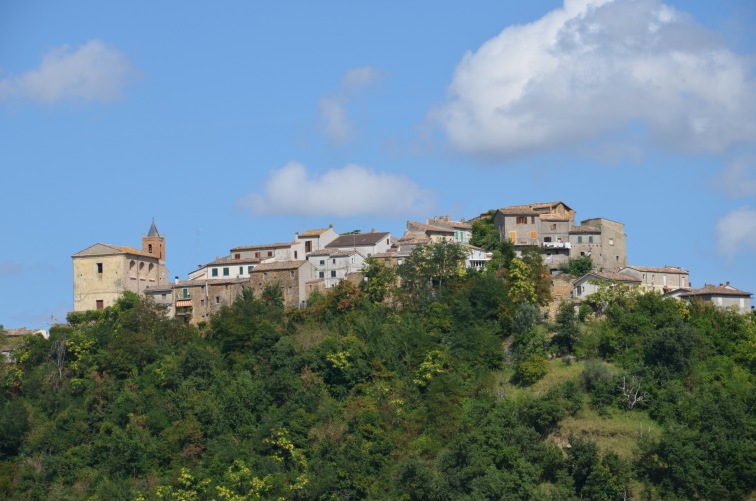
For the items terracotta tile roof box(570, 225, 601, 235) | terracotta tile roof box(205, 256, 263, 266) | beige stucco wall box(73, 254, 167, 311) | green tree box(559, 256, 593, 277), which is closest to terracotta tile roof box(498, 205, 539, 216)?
terracotta tile roof box(570, 225, 601, 235)

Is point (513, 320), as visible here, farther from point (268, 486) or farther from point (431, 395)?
point (268, 486)

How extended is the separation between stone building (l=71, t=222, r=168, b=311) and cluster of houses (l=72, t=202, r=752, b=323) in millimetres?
53

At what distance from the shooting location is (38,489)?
199 feet

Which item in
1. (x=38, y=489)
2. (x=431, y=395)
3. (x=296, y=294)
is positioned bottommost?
(x=38, y=489)

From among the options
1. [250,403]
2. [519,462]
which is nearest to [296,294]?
[250,403]

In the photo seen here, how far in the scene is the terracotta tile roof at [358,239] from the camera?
72.2 m

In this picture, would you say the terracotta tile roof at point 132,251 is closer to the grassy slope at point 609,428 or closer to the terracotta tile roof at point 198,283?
the terracotta tile roof at point 198,283

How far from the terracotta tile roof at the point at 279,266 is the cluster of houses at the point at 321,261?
0.16ft

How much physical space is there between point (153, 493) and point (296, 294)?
15008 mm

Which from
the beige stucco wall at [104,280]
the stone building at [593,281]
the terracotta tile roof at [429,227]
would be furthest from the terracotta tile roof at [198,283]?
the stone building at [593,281]

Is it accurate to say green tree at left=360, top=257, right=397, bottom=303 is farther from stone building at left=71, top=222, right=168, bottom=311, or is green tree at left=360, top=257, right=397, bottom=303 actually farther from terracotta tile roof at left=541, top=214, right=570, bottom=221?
stone building at left=71, top=222, right=168, bottom=311

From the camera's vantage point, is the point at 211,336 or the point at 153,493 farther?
the point at 211,336

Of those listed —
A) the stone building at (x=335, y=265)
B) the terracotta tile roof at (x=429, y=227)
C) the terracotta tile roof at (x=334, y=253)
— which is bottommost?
the stone building at (x=335, y=265)

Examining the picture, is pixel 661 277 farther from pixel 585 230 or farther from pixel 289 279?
pixel 289 279
